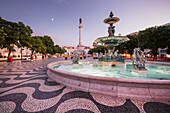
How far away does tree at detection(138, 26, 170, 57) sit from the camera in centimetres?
1919

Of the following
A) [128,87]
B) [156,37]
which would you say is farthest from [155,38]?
[128,87]

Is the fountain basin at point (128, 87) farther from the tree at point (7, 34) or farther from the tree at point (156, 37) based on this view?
the tree at point (156, 37)

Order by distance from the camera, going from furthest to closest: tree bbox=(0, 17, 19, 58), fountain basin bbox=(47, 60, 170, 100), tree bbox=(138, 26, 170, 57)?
1. tree bbox=(138, 26, 170, 57)
2. tree bbox=(0, 17, 19, 58)
3. fountain basin bbox=(47, 60, 170, 100)

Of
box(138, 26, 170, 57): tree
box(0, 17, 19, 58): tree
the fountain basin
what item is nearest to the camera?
the fountain basin

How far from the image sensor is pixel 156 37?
66.9 ft

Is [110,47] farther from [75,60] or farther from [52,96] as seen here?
[52,96]

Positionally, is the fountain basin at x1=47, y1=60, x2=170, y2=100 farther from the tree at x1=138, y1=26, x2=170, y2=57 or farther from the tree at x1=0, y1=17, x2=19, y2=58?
the tree at x1=138, y1=26, x2=170, y2=57

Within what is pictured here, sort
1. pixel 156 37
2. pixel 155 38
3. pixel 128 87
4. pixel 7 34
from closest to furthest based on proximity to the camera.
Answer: pixel 128 87
pixel 7 34
pixel 155 38
pixel 156 37

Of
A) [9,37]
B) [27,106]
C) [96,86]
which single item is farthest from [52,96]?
[9,37]

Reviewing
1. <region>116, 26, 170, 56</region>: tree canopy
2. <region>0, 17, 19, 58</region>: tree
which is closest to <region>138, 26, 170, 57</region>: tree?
<region>116, 26, 170, 56</region>: tree canopy

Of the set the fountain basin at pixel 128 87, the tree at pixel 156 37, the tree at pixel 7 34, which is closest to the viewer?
the fountain basin at pixel 128 87

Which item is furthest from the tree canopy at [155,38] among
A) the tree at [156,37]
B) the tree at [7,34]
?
the tree at [7,34]

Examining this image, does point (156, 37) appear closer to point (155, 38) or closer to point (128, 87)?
point (155, 38)

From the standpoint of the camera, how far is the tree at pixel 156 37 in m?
19.2
